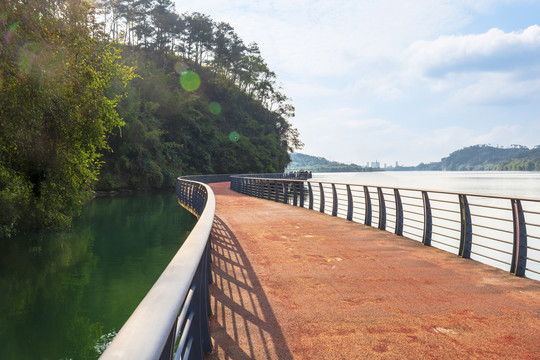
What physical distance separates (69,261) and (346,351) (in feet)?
52.6

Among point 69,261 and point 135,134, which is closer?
point 69,261

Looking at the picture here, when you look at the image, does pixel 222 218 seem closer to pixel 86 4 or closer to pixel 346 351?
pixel 86 4

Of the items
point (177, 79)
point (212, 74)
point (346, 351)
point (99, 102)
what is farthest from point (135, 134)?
point (346, 351)

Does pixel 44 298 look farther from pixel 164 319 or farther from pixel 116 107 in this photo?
pixel 116 107

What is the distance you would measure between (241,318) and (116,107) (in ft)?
142

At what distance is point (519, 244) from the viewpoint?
6.42 m

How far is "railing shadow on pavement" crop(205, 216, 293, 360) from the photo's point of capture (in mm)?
3533

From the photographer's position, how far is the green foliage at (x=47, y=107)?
9906mm

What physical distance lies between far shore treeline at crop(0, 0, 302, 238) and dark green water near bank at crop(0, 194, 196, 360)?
1.87 metres

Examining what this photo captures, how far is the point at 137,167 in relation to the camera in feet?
150

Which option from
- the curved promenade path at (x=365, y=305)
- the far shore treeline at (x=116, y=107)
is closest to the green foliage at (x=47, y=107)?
the far shore treeline at (x=116, y=107)

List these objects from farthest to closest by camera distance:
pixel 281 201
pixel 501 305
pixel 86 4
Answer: pixel 281 201, pixel 86 4, pixel 501 305

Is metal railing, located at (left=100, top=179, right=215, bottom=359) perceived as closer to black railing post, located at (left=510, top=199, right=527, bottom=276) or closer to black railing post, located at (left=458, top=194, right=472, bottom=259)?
black railing post, located at (left=510, top=199, right=527, bottom=276)

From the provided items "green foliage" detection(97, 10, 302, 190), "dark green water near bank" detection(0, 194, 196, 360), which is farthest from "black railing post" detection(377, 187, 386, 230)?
"green foliage" detection(97, 10, 302, 190)
